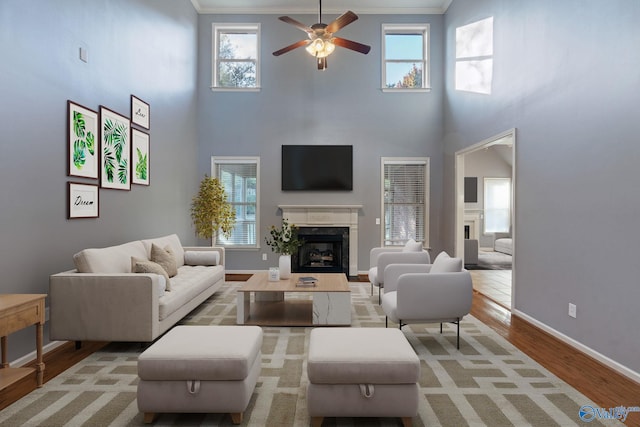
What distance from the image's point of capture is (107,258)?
3.62 m

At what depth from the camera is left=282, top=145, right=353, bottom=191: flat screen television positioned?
23.7 ft

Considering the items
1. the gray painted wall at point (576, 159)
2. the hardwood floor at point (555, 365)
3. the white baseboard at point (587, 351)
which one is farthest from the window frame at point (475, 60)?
the hardwood floor at point (555, 365)

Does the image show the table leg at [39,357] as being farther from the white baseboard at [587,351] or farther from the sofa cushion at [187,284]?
the white baseboard at [587,351]

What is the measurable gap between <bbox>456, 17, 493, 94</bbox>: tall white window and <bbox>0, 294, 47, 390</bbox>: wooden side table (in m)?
5.72

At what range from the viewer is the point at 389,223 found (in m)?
7.41

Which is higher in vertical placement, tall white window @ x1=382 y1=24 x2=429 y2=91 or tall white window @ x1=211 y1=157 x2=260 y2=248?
tall white window @ x1=382 y1=24 x2=429 y2=91

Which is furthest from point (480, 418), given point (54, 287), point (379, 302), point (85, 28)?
point (85, 28)

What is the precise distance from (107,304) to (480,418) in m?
3.01

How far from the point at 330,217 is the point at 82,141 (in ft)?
14.2

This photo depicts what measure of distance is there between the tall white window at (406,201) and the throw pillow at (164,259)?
4148 millimetres

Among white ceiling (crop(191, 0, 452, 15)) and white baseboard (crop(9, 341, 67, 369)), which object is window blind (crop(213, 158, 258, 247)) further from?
white baseboard (crop(9, 341, 67, 369))

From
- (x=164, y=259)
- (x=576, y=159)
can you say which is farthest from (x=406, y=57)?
(x=164, y=259)

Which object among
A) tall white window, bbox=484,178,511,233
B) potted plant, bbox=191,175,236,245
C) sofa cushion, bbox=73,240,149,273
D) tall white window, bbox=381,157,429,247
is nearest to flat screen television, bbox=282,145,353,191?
tall white window, bbox=381,157,429,247

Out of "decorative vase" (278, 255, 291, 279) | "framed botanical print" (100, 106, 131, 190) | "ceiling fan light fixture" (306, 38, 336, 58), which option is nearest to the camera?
"framed botanical print" (100, 106, 131, 190)
